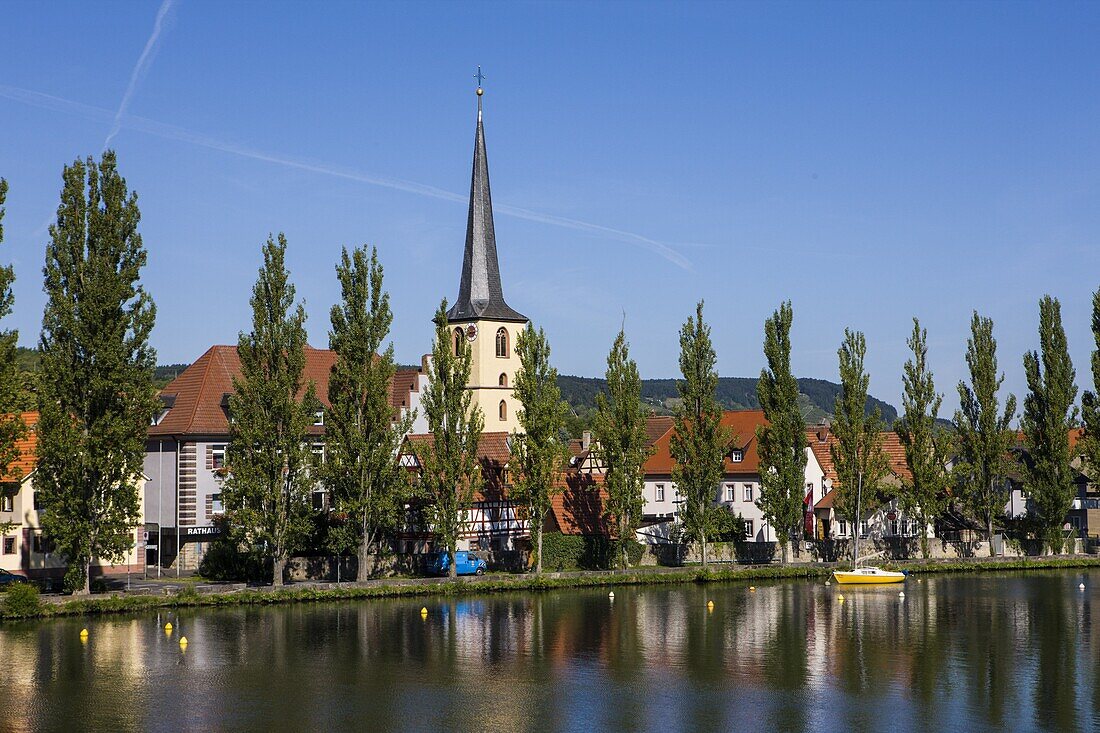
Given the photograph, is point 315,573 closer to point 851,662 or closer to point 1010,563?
point 851,662

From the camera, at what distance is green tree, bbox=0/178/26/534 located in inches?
2085

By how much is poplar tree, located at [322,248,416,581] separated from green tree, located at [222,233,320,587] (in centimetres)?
212

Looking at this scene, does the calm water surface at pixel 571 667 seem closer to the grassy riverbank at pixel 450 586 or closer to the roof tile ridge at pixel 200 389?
the grassy riverbank at pixel 450 586

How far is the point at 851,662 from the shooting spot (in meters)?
43.5

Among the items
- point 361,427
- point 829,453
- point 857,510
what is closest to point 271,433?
point 361,427

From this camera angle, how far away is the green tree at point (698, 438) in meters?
75.6

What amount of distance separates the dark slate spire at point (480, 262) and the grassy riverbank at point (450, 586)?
83.4 ft

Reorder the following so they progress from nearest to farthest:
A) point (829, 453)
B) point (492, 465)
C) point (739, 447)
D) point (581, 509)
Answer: point (492, 465) → point (581, 509) → point (829, 453) → point (739, 447)

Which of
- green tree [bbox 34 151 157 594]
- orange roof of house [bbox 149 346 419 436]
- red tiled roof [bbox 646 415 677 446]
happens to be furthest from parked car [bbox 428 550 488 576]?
red tiled roof [bbox 646 415 677 446]

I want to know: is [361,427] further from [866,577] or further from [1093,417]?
[1093,417]

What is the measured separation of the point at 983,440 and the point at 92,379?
191 feet

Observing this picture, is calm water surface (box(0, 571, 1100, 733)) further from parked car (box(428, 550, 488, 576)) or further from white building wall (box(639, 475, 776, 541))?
white building wall (box(639, 475, 776, 541))

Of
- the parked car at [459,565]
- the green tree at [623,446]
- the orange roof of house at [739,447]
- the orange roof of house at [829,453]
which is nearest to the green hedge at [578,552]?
the green tree at [623,446]

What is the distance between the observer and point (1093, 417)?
87.3 metres
